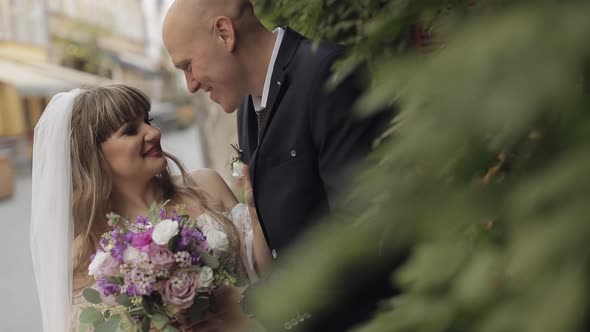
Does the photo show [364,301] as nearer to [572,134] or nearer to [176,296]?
[176,296]

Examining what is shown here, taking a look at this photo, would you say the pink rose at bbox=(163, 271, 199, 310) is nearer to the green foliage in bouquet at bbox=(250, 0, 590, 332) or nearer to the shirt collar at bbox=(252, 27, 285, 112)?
the shirt collar at bbox=(252, 27, 285, 112)

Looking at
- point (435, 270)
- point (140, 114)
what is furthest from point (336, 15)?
point (435, 270)

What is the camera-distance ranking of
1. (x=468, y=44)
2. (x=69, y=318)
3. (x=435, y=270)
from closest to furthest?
(x=468, y=44), (x=435, y=270), (x=69, y=318)

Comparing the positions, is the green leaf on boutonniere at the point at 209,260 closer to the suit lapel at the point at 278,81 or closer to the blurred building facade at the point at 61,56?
the suit lapel at the point at 278,81

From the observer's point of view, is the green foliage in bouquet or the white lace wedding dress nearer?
the green foliage in bouquet

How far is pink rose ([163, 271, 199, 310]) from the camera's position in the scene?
2547 millimetres

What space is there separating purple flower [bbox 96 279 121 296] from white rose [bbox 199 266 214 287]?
0.30 meters

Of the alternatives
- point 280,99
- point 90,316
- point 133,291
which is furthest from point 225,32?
point 90,316

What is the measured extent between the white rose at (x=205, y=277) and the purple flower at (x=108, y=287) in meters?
0.30

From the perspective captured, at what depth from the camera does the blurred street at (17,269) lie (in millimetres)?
7227

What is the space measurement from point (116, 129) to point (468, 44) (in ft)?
9.69

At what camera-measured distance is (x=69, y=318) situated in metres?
3.05

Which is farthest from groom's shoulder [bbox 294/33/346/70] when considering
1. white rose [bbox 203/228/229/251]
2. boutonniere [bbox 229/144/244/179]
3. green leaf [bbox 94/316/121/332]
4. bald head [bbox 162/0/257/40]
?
green leaf [bbox 94/316/121/332]

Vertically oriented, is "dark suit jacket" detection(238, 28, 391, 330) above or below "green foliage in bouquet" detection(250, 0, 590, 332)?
above
